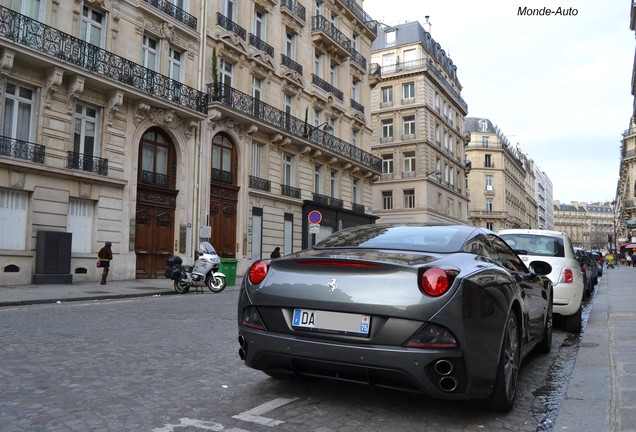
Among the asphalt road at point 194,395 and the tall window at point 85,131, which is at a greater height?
the tall window at point 85,131

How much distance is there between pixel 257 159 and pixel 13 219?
39.6 ft

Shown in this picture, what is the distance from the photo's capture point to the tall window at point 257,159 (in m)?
25.5

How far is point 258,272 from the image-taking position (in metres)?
3.79

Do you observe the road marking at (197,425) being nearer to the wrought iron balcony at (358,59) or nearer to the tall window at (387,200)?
the wrought iron balcony at (358,59)

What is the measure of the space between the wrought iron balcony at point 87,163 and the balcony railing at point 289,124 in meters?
6.26

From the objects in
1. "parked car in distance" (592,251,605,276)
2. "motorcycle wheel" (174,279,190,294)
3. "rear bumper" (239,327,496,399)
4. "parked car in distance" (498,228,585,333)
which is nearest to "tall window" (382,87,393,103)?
"parked car in distance" (592,251,605,276)

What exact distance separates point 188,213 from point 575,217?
195m

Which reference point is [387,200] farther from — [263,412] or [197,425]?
[197,425]

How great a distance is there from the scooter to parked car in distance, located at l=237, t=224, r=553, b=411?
11.7 metres

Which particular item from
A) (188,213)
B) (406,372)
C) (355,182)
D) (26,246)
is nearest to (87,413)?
(406,372)

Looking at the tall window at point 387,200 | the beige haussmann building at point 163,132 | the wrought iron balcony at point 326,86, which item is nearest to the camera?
the beige haussmann building at point 163,132

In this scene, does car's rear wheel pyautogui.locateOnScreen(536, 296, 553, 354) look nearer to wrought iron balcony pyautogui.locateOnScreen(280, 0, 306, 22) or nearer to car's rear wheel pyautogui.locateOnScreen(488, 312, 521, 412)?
car's rear wheel pyautogui.locateOnScreen(488, 312, 521, 412)

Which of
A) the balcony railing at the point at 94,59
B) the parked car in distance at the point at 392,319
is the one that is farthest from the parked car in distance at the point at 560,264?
the balcony railing at the point at 94,59

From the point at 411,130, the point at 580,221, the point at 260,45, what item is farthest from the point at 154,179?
the point at 580,221
